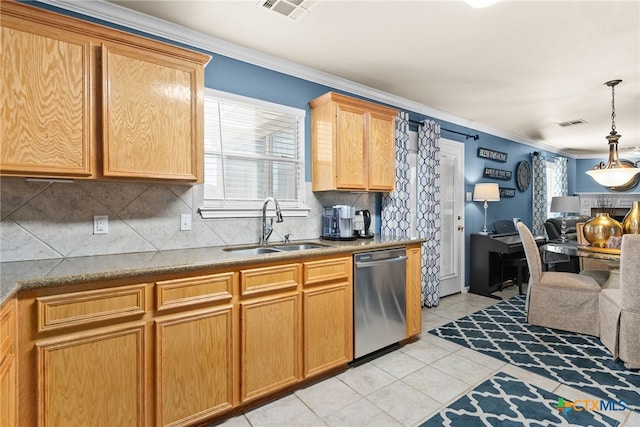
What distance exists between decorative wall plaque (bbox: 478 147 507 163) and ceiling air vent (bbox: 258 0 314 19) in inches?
152

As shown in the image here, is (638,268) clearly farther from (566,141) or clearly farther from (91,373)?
(566,141)

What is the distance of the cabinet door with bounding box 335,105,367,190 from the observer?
112 inches

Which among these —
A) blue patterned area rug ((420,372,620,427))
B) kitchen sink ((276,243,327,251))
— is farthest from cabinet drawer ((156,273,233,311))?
blue patterned area rug ((420,372,620,427))

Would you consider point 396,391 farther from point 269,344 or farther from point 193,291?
point 193,291

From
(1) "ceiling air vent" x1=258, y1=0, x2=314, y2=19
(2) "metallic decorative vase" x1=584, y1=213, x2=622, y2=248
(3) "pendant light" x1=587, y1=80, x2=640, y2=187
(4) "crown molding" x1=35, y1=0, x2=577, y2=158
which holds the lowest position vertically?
(2) "metallic decorative vase" x1=584, y1=213, x2=622, y2=248

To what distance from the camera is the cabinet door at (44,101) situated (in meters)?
1.56

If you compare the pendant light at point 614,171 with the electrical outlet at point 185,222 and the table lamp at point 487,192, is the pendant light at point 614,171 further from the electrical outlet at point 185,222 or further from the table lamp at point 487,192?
the electrical outlet at point 185,222

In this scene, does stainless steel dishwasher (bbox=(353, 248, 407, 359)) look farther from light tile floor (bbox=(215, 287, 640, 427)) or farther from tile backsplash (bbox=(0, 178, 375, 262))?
tile backsplash (bbox=(0, 178, 375, 262))

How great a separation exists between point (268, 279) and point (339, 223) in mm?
1067

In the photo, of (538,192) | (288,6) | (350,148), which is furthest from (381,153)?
(538,192)

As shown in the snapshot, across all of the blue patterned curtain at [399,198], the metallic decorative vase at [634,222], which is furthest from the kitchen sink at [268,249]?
the metallic decorative vase at [634,222]

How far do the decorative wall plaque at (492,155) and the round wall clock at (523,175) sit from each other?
56cm

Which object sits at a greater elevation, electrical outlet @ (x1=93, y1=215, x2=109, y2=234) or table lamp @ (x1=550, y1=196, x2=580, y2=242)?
table lamp @ (x1=550, y1=196, x2=580, y2=242)

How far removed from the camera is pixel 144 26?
222 centimetres
